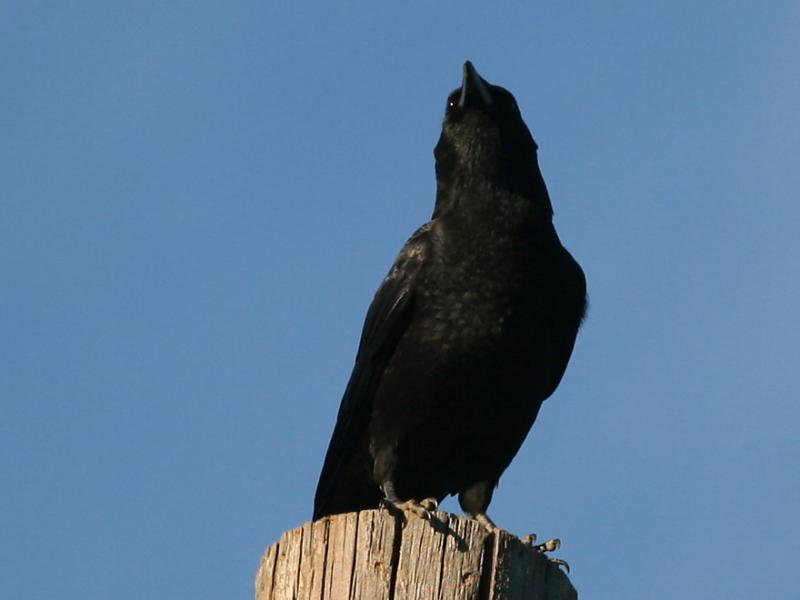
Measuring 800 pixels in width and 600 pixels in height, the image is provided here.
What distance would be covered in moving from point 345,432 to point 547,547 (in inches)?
74.5

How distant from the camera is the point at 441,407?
6648 mm

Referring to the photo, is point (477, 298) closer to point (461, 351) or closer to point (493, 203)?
point (461, 351)

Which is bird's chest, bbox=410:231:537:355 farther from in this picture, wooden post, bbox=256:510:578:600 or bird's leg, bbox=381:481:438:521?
wooden post, bbox=256:510:578:600

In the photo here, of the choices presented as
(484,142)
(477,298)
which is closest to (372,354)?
(477,298)

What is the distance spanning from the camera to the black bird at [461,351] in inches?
260

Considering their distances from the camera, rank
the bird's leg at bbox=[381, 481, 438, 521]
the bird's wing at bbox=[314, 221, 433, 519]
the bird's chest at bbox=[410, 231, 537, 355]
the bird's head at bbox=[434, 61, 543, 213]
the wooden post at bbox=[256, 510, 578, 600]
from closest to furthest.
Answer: the wooden post at bbox=[256, 510, 578, 600] < the bird's leg at bbox=[381, 481, 438, 521] < the bird's chest at bbox=[410, 231, 537, 355] < the bird's wing at bbox=[314, 221, 433, 519] < the bird's head at bbox=[434, 61, 543, 213]

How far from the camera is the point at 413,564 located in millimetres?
4293

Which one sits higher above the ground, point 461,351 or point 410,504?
point 461,351

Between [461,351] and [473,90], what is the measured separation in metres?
1.56

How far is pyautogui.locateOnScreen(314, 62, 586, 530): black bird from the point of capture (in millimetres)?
6598

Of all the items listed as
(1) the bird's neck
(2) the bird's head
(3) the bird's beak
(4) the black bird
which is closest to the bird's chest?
(4) the black bird

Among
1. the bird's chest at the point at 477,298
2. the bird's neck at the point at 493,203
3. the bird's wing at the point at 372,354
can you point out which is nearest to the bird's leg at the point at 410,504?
the bird's wing at the point at 372,354

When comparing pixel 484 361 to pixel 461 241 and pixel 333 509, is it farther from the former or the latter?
pixel 333 509

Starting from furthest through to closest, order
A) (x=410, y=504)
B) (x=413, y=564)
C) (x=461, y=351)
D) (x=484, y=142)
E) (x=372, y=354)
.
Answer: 1. (x=484, y=142)
2. (x=372, y=354)
3. (x=461, y=351)
4. (x=410, y=504)
5. (x=413, y=564)
